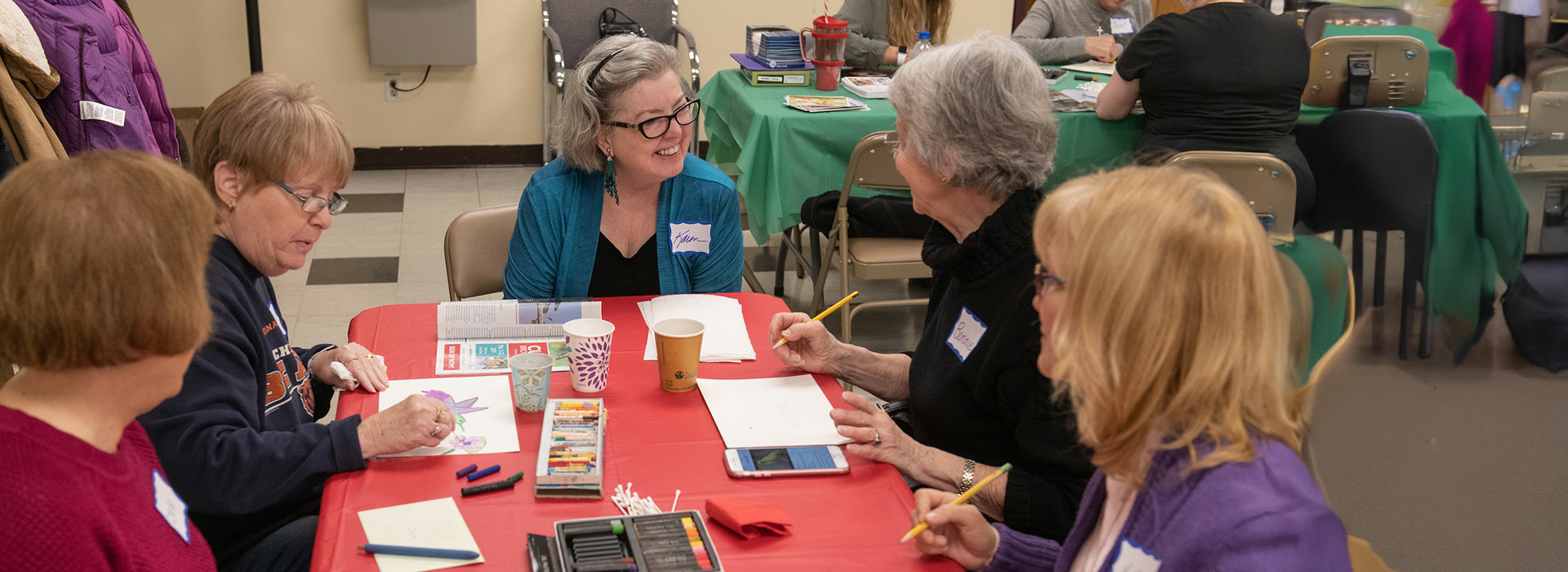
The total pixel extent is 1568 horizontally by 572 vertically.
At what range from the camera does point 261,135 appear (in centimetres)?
151

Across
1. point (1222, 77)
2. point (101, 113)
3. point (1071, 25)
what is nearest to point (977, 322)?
point (1222, 77)

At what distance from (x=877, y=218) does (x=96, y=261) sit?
2571 millimetres

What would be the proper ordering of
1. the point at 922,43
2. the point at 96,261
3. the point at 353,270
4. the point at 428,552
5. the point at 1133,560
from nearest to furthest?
the point at 96,261 → the point at 1133,560 → the point at 428,552 → the point at 922,43 → the point at 353,270

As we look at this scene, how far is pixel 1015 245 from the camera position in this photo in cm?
159

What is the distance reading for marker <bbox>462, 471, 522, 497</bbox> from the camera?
1316mm

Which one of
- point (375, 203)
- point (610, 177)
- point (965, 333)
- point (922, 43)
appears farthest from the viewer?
point (375, 203)

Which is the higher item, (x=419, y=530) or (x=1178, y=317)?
(x=1178, y=317)

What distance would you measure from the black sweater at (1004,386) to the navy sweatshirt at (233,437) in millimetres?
859

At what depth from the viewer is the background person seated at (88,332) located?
90 centimetres

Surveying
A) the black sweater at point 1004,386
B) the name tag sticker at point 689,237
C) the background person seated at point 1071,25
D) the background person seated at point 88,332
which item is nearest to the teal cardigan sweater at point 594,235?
the name tag sticker at point 689,237

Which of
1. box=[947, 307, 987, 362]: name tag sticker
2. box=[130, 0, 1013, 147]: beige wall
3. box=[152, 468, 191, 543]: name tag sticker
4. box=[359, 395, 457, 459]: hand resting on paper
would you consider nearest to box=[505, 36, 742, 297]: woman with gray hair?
box=[947, 307, 987, 362]: name tag sticker

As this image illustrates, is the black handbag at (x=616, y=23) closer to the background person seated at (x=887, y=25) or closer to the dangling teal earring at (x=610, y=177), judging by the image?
the background person seated at (x=887, y=25)

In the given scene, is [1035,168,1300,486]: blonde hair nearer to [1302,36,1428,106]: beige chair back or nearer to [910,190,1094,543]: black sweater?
[910,190,1094,543]: black sweater

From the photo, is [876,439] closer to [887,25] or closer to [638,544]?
[638,544]
